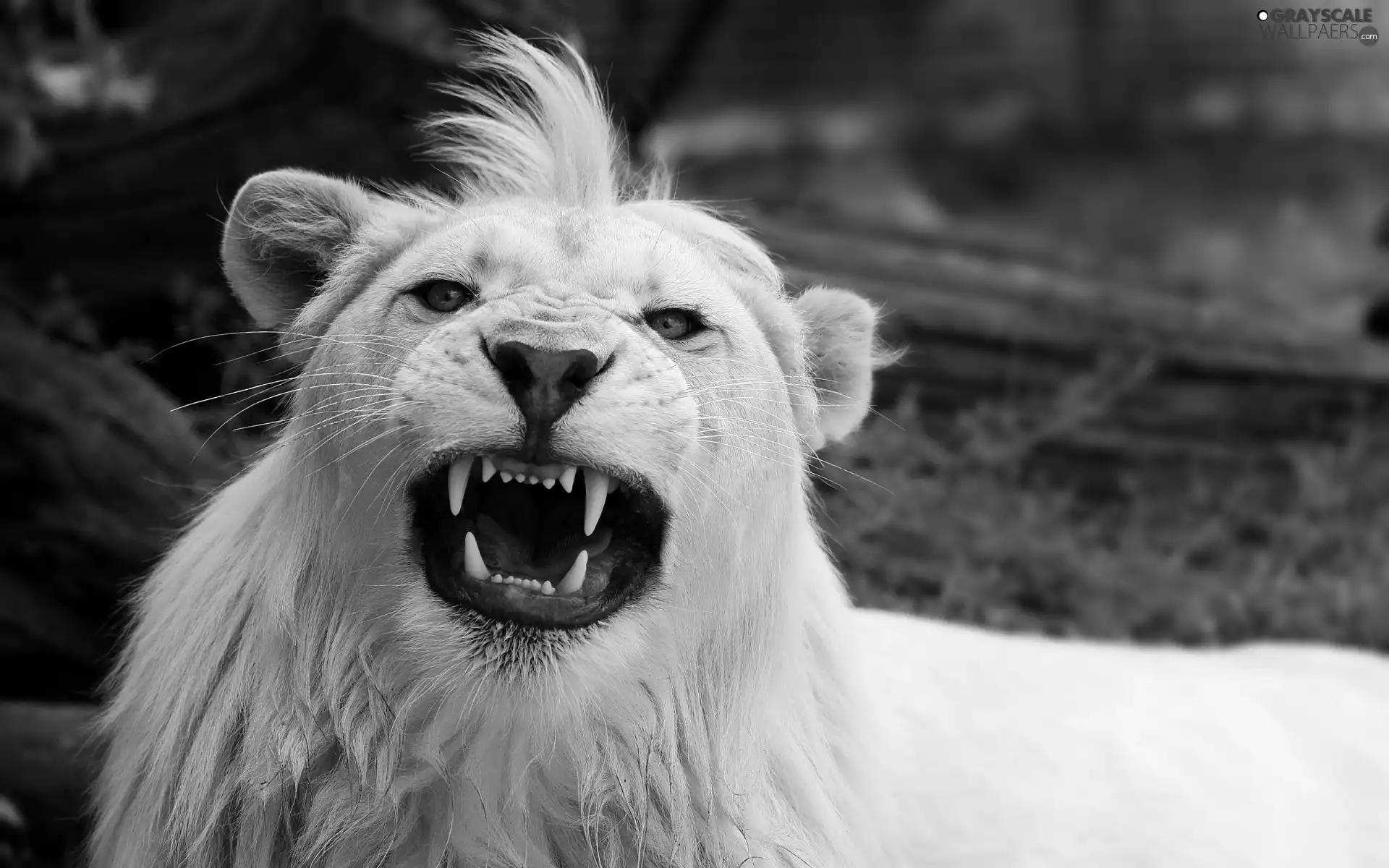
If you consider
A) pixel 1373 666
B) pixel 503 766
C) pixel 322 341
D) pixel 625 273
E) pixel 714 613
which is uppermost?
pixel 625 273

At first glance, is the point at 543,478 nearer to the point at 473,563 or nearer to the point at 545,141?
the point at 473,563

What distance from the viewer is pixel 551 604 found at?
2162mm

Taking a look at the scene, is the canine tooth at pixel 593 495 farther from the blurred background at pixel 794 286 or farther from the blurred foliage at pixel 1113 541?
the blurred foliage at pixel 1113 541

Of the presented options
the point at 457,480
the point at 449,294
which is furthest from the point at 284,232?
the point at 457,480

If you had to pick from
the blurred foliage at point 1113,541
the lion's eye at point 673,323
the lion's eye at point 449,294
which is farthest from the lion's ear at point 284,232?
the blurred foliage at point 1113,541

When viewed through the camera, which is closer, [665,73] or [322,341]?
[322,341]

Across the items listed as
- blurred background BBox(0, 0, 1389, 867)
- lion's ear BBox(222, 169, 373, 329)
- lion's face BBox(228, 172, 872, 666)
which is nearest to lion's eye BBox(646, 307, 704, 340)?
lion's face BBox(228, 172, 872, 666)

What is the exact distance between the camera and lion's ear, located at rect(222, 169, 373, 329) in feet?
8.57

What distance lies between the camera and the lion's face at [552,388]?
7.00 feet

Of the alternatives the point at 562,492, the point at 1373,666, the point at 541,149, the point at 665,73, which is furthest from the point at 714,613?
the point at 665,73

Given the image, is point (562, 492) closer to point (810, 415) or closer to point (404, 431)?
point (404, 431)

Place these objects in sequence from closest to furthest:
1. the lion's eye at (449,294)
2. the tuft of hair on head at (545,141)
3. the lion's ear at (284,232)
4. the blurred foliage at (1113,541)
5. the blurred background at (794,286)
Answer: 1. the lion's eye at (449,294)
2. the lion's ear at (284,232)
3. the tuft of hair on head at (545,141)
4. the blurred background at (794,286)
5. the blurred foliage at (1113,541)

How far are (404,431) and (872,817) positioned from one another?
1.17 m

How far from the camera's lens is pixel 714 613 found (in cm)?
245
